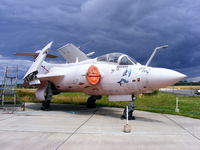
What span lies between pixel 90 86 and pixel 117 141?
5444 mm

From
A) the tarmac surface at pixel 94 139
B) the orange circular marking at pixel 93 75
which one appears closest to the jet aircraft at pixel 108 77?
the orange circular marking at pixel 93 75

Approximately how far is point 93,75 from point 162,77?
3.40 metres

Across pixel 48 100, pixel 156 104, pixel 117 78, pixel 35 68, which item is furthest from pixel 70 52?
pixel 117 78

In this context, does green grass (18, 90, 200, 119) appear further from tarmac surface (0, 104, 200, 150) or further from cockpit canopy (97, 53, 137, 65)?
tarmac surface (0, 104, 200, 150)

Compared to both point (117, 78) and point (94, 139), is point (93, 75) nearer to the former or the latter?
point (117, 78)

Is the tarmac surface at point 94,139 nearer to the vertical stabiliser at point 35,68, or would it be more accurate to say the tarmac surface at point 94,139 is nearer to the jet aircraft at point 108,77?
the jet aircraft at point 108,77

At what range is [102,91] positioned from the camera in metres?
10.6

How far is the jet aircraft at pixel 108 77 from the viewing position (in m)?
8.45

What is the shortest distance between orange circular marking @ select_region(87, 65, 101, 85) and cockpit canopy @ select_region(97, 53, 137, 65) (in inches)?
30.6

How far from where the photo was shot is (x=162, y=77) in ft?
26.7

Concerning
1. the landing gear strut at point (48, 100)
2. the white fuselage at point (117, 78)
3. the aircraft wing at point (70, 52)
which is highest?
the aircraft wing at point (70, 52)

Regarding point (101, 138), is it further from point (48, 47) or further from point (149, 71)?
point (48, 47)

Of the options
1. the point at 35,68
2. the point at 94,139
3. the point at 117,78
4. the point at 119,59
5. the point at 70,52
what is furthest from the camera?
the point at 70,52

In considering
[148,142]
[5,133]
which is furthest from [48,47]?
[148,142]
